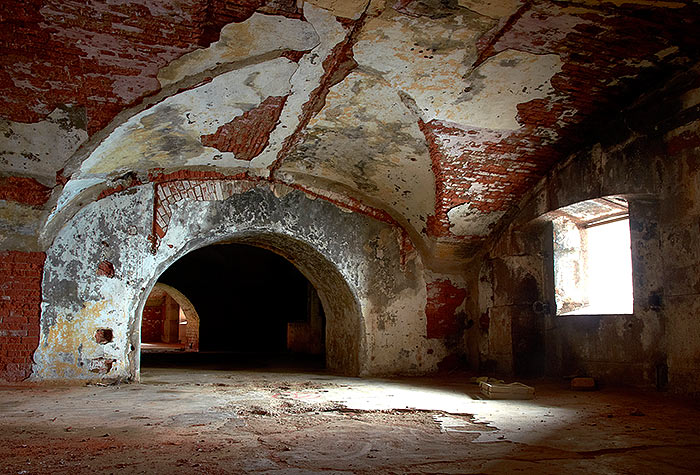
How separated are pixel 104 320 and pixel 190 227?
1304 millimetres

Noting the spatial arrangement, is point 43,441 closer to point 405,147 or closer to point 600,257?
point 405,147

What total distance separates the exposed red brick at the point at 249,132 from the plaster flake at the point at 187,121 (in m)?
0.08

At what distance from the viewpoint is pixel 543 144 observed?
223 inches

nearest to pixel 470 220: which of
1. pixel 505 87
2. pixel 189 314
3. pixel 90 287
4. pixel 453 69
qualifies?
pixel 505 87

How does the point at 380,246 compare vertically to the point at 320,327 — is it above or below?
above

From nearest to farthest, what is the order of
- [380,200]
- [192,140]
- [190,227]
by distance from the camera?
[192,140]
[190,227]
[380,200]

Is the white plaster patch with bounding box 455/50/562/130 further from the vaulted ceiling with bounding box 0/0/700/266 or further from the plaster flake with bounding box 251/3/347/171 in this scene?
the plaster flake with bounding box 251/3/347/171

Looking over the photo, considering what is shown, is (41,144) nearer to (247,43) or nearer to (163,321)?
(247,43)

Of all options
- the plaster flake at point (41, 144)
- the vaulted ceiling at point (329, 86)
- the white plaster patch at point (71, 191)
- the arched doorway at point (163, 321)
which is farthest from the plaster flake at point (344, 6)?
the arched doorway at point (163, 321)

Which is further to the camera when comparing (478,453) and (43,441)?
(43,441)

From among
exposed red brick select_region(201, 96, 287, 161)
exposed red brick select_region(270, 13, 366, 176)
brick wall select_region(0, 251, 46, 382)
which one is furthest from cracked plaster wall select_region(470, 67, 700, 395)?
brick wall select_region(0, 251, 46, 382)

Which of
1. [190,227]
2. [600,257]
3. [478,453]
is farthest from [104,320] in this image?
[600,257]

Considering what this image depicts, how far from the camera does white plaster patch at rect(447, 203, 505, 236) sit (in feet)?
21.3

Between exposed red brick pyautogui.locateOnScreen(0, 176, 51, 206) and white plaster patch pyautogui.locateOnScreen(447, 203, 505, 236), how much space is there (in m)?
4.06
